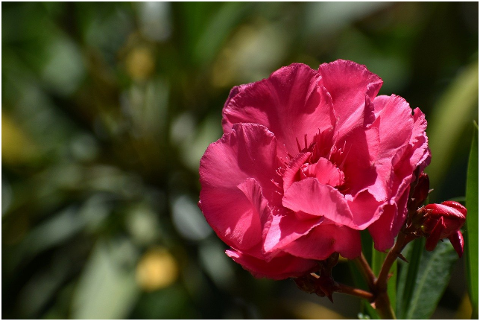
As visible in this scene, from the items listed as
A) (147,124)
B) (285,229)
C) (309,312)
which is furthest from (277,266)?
(147,124)

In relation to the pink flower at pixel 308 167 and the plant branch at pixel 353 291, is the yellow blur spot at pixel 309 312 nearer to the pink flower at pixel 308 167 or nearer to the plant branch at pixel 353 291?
the plant branch at pixel 353 291

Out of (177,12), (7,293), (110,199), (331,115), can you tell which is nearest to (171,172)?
(110,199)

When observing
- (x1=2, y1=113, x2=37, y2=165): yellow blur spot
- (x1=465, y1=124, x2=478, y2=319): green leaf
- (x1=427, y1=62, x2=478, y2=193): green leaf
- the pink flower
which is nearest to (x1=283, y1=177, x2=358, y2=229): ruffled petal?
the pink flower

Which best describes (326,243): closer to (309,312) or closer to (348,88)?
(348,88)

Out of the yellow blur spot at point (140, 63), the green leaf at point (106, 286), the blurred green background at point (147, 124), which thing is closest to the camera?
the green leaf at point (106, 286)

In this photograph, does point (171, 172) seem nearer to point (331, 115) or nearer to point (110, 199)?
point (110, 199)

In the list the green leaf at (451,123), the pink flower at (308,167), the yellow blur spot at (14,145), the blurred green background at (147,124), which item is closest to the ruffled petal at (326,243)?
the pink flower at (308,167)
